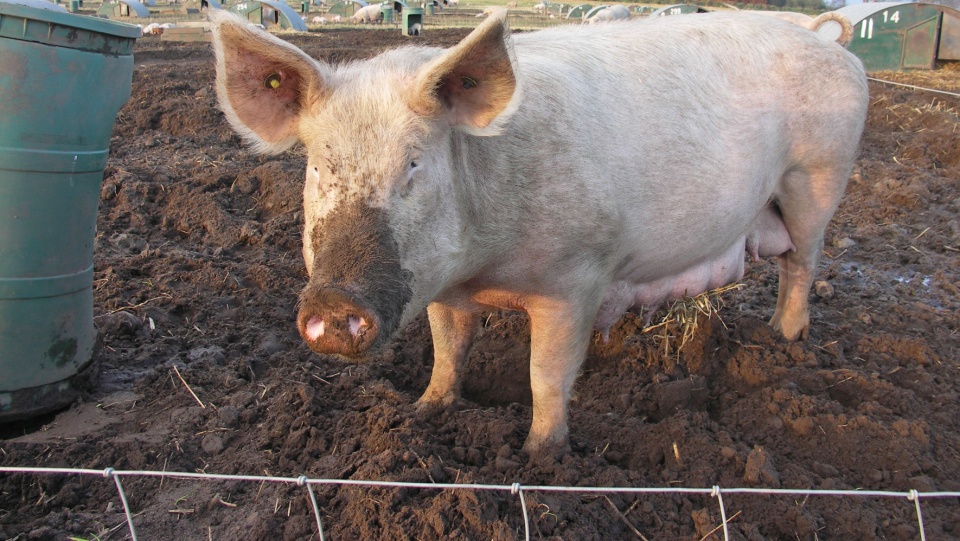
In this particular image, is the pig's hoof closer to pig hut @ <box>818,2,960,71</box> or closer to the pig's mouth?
the pig's mouth

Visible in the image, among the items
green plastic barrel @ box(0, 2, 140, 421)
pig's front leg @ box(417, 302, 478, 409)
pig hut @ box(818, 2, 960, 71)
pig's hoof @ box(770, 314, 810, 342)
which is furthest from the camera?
pig hut @ box(818, 2, 960, 71)

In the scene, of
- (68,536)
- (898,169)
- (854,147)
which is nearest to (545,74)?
(854,147)

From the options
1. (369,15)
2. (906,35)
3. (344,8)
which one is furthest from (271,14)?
(906,35)

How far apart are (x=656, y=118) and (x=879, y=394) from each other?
75.4 inches

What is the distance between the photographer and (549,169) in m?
3.18

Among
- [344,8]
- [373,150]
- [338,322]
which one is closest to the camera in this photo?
[338,322]

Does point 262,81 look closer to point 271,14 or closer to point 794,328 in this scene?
point 794,328

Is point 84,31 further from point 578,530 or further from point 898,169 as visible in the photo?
point 898,169

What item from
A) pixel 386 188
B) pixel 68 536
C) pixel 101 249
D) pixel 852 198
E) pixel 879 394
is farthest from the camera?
pixel 852 198

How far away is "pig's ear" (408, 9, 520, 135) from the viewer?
2.54 m

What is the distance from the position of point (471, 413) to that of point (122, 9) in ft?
98.6

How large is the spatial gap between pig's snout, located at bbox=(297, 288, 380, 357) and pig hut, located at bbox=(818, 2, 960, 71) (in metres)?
15.5

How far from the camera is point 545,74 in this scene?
3363 mm

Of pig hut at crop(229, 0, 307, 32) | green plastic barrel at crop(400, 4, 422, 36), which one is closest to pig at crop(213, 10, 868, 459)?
green plastic barrel at crop(400, 4, 422, 36)
